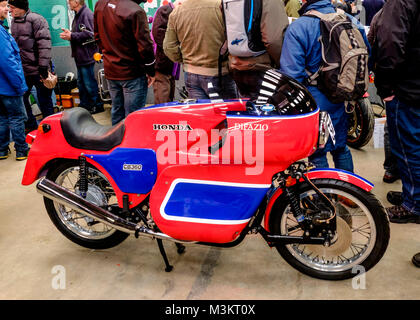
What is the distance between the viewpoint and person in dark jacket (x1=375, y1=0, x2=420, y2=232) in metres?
2.75

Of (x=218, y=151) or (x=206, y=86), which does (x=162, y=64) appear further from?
(x=218, y=151)

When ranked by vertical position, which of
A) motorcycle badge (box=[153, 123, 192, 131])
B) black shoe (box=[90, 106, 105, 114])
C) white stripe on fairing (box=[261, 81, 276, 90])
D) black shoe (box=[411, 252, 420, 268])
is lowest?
black shoe (box=[90, 106, 105, 114])

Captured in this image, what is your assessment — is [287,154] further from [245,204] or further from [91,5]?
[91,5]

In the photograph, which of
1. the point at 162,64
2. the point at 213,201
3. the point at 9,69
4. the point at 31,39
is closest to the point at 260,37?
the point at 213,201

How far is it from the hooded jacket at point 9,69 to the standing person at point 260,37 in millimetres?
2735

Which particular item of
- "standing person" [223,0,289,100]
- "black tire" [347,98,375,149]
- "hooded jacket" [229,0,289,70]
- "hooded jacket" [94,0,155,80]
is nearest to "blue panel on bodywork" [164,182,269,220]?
"standing person" [223,0,289,100]

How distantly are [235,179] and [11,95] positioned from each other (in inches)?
144

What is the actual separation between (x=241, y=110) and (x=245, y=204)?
1.87 ft

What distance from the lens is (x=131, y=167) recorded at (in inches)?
102

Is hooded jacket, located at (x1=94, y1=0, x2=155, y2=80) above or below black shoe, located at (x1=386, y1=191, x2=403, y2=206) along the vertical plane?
above

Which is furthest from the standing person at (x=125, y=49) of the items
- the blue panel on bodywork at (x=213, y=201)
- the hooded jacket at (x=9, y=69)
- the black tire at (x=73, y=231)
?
the blue panel on bodywork at (x=213, y=201)

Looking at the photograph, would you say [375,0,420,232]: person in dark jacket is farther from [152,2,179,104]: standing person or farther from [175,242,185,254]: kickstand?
[152,2,179,104]: standing person

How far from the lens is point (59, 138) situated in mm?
2789
